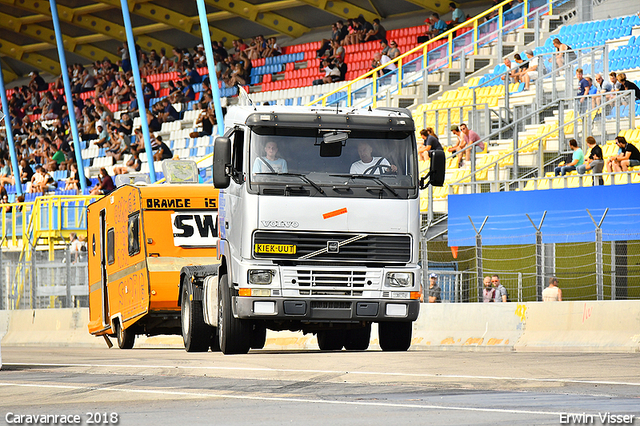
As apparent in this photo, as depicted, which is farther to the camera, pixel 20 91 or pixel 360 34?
pixel 20 91

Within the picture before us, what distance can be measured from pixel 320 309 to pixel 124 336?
20.5ft

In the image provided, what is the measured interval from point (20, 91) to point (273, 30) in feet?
48.7

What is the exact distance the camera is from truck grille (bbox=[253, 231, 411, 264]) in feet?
44.3

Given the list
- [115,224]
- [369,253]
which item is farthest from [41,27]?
[369,253]

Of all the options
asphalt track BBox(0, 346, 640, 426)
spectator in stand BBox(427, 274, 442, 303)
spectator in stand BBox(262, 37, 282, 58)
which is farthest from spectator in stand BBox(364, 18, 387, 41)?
asphalt track BBox(0, 346, 640, 426)

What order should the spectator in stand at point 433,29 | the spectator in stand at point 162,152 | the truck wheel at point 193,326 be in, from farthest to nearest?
the spectator in stand at point 162,152 → the spectator in stand at point 433,29 → the truck wheel at point 193,326

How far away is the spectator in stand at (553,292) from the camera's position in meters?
16.2

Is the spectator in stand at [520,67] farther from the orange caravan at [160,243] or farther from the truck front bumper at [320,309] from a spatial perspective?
the truck front bumper at [320,309]

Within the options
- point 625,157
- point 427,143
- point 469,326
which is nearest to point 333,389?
point 469,326

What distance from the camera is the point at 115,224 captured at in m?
18.8

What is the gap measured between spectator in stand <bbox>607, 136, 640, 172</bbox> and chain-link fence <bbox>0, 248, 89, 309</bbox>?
1035cm

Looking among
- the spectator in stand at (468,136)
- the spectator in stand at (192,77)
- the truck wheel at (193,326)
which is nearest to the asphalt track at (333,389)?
the truck wheel at (193,326)

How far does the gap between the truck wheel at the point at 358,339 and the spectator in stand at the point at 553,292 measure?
2.62 meters

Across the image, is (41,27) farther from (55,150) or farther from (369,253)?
(369,253)
